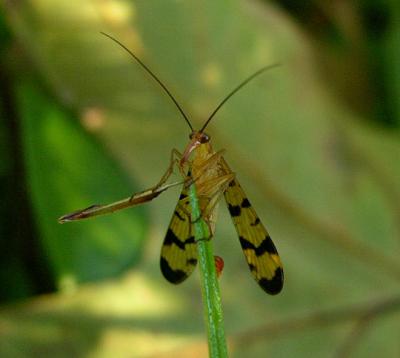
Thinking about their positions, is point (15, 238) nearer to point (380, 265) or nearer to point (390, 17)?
point (380, 265)

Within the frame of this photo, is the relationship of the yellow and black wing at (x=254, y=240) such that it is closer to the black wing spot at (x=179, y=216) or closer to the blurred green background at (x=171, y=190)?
the black wing spot at (x=179, y=216)

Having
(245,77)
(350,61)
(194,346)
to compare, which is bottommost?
(194,346)

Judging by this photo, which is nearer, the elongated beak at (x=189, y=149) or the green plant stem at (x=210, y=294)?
the green plant stem at (x=210, y=294)

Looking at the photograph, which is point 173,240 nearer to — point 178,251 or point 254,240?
point 178,251

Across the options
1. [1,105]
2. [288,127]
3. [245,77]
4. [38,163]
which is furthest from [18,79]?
[288,127]

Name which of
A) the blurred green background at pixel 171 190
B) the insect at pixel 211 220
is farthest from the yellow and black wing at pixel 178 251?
the blurred green background at pixel 171 190

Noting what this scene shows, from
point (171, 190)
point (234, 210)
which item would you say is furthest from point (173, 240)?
point (171, 190)
